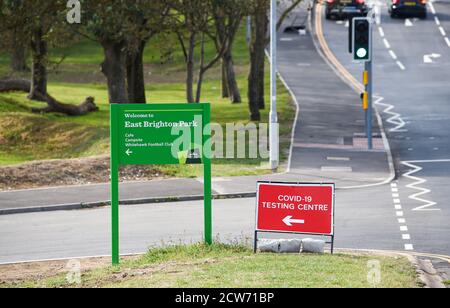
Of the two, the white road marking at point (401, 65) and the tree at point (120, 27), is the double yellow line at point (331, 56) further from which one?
the tree at point (120, 27)

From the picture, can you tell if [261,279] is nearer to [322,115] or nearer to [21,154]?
[21,154]

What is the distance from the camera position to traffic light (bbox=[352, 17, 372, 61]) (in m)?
34.5

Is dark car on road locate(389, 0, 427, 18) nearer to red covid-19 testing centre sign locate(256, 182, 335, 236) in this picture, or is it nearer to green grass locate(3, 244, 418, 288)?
red covid-19 testing centre sign locate(256, 182, 335, 236)

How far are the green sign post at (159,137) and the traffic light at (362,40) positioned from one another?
54.7 feet

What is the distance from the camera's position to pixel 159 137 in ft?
61.3

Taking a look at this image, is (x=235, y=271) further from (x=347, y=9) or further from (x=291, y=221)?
(x=347, y=9)

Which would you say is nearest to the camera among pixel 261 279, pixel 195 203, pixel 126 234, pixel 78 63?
pixel 261 279

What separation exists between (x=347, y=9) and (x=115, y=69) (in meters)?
27.7

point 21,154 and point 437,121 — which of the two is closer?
point 21,154

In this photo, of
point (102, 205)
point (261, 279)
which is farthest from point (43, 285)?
point (102, 205)

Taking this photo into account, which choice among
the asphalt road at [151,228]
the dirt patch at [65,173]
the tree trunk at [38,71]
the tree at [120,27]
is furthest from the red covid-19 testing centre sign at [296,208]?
the tree trunk at [38,71]

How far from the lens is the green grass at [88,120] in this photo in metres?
35.6

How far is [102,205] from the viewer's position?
26750 millimetres

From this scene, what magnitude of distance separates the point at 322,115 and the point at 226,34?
5019mm
